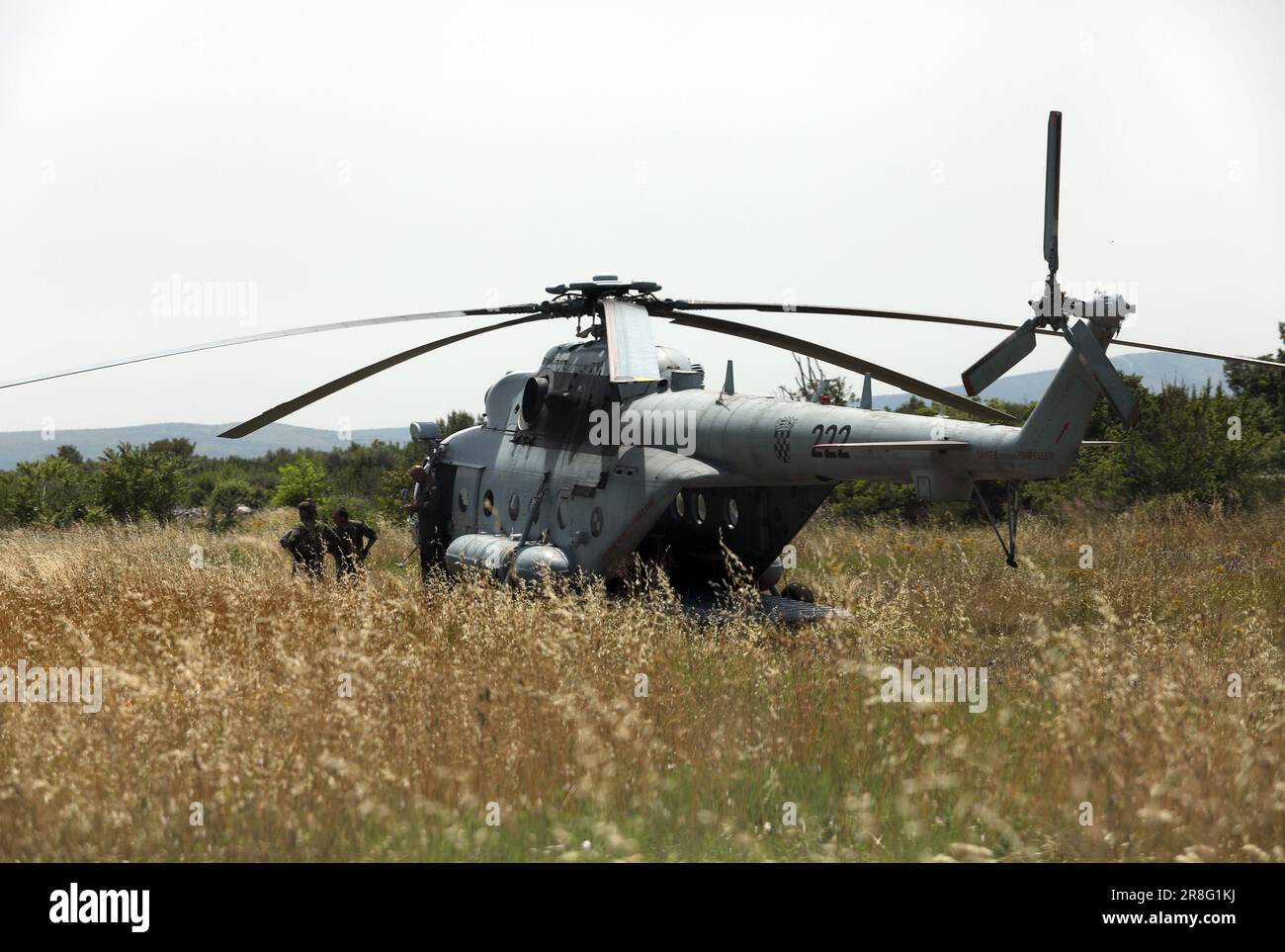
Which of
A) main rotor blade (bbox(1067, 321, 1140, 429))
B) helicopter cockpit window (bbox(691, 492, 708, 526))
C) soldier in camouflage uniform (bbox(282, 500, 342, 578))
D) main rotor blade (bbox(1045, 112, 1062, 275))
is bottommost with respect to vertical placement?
soldier in camouflage uniform (bbox(282, 500, 342, 578))

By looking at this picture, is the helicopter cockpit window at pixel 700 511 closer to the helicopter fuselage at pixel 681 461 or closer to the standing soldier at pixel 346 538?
the helicopter fuselage at pixel 681 461

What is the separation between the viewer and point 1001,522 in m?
23.7

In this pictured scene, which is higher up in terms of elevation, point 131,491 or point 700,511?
point 131,491

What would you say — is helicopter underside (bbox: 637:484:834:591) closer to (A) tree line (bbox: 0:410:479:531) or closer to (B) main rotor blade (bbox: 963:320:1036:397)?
(B) main rotor blade (bbox: 963:320:1036:397)

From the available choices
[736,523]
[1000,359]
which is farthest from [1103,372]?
[736,523]

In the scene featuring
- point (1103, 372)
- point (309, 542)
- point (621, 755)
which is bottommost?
point (621, 755)

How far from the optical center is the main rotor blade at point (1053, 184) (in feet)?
25.4

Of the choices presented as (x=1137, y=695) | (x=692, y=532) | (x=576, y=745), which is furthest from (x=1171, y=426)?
(x=576, y=745)

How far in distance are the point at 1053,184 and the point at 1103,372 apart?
133 centimetres

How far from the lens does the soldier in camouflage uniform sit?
13273mm

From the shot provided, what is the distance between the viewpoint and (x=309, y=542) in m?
13.4

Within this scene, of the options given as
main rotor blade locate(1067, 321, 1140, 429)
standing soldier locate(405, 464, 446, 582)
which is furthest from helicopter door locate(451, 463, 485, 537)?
main rotor blade locate(1067, 321, 1140, 429)

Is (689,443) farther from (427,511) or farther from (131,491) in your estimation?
(131,491)

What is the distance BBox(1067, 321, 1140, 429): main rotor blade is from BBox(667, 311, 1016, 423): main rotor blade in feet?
4.26
